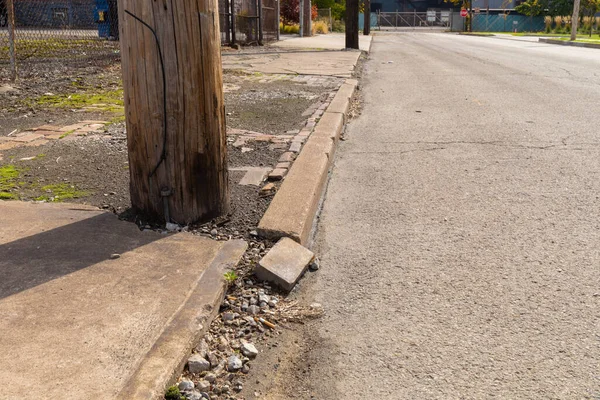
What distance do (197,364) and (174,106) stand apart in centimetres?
151

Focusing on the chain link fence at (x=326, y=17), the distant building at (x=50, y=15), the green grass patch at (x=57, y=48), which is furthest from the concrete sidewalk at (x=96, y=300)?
the chain link fence at (x=326, y=17)

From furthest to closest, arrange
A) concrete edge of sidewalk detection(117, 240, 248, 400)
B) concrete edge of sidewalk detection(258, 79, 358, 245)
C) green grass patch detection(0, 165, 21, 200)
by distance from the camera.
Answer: green grass patch detection(0, 165, 21, 200)
concrete edge of sidewalk detection(258, 79, 358, 245)
concrete edge of sidewalk detection(117, 240, 248, 400)

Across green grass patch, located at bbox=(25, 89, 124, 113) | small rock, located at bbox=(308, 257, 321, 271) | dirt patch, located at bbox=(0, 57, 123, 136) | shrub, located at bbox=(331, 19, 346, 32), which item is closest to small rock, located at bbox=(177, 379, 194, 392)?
small rock, located at bbox=(308, 257, 321, 271)

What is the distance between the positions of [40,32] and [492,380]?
34.7 feet

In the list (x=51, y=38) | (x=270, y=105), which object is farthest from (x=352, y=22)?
(x=270, y=105)

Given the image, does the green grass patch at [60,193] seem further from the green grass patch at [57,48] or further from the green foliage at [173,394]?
the green grass patch at [57,48]

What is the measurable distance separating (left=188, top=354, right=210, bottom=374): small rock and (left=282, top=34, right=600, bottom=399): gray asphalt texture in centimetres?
36

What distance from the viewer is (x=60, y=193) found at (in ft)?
12.8

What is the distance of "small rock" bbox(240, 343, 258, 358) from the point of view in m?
2.36

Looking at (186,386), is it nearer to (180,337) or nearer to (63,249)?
(180,337)

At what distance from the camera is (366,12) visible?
38.0 metres

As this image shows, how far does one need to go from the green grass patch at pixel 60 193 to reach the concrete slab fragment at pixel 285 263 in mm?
1469

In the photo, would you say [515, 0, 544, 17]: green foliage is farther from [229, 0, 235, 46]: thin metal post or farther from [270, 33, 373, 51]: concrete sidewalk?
[229, 0, 235, 46]: thin metal post

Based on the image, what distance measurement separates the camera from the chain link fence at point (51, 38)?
10.4 m
